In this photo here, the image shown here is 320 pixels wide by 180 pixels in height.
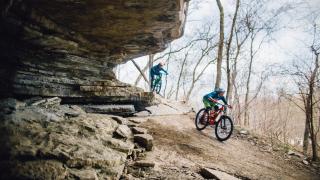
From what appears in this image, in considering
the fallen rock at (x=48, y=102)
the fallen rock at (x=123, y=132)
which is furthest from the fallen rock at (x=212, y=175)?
the fallen rock at (x=48, y=102)

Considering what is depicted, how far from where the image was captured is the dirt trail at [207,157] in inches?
229

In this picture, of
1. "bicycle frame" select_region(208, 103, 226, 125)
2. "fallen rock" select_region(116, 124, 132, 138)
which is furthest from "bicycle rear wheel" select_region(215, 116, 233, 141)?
"fallen rock" select_region(116, 124, 132, 138)

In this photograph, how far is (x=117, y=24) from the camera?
7.23 metres

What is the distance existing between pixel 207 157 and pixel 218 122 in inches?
80.3

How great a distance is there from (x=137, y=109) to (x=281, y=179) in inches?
238

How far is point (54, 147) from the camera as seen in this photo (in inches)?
169

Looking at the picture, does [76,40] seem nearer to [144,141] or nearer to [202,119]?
[144,141]

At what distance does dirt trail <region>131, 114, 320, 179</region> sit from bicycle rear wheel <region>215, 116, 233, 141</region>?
8.8 inches

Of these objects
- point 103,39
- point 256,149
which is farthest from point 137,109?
point 256,149

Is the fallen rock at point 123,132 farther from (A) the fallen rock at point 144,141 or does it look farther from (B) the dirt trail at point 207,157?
(B) the dirt trail at point 207,157

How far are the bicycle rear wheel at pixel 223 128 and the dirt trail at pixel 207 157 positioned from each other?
22 centimetres

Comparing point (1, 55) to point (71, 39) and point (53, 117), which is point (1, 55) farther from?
point (53, 117)

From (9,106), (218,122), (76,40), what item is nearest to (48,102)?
(9,106)

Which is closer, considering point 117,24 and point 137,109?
point 117,24
